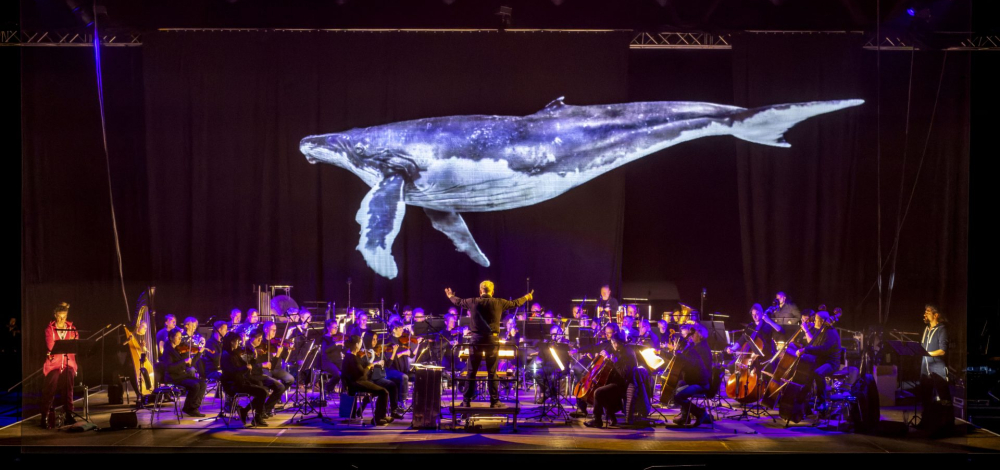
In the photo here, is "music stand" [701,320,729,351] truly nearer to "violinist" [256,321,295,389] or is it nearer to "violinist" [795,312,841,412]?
"violinist" [795,312,841,412]

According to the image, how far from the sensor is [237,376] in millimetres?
8805

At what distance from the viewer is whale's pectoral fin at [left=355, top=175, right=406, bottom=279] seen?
12633 mm

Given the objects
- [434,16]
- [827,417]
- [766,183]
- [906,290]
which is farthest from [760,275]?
[434,16]

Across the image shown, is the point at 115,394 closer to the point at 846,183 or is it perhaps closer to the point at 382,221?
the point at 382,221

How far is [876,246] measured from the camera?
12.5m

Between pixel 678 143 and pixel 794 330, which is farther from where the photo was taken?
pixel 678 143

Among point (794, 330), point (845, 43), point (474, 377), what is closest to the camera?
point (474, 377)

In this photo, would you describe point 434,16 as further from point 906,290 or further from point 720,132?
point 906,290

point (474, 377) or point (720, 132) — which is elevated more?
point (720, 132)

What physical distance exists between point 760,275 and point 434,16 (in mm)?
6771

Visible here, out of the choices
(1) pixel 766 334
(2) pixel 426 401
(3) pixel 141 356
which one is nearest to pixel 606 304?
(1) pixel 766 334

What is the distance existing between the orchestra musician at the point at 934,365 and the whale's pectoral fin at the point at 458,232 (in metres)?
6.49

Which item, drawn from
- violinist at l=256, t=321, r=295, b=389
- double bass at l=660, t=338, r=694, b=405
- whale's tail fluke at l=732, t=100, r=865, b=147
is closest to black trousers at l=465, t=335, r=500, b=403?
double bass at l=660, t=338, r=694, b=405

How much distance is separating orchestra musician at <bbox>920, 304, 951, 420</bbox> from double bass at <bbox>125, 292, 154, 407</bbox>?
32.7ft
